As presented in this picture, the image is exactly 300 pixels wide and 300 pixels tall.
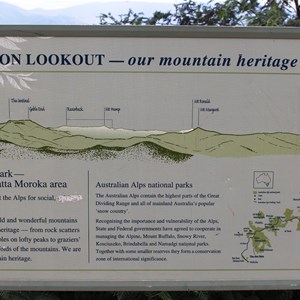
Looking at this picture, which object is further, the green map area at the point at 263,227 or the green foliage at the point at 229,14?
the green foliage at the point at 229,14

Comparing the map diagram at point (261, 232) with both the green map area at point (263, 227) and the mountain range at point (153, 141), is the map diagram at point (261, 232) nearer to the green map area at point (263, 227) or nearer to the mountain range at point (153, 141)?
the green map area at point (263, 227)

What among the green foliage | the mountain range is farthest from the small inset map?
the green foliage

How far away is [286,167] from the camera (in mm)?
2836

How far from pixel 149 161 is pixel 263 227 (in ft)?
2.57

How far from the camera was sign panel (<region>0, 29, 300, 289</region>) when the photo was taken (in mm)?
2732

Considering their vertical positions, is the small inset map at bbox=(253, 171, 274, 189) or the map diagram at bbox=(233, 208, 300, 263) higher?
the small inset map at bbox=(253, 171, 274, 189)

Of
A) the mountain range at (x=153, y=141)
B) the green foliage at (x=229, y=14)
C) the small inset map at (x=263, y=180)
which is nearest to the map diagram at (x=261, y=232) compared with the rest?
the small inset map at (x=263, y=180)

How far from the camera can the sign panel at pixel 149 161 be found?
8.96 ft

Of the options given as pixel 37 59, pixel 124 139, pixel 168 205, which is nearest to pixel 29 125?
pixel 37 59

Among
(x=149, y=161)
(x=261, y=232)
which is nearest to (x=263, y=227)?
(x=261, y=232)

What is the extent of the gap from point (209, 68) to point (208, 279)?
125 centimetres

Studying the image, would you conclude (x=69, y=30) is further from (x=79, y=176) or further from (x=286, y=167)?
(x=286, y=167)

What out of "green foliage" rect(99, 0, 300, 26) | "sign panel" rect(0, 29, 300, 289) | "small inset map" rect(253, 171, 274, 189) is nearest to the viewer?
"sign panel" rect(0, 29, 300, 289)

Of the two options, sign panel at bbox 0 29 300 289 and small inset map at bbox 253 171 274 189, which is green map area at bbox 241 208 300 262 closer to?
sign panel at bbox 0 29 300 289
